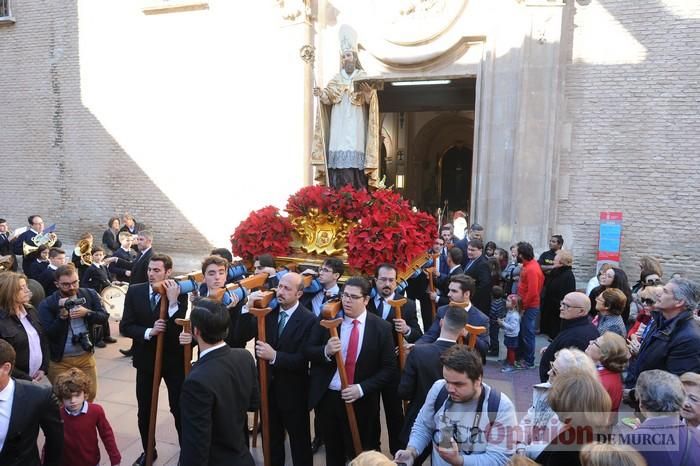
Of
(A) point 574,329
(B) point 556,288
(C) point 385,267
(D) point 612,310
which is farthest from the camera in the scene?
(B) point 556,288

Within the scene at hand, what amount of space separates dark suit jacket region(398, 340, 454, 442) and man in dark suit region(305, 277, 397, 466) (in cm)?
46

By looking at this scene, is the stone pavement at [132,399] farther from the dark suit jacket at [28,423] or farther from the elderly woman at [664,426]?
the elderly woman at [664,426]

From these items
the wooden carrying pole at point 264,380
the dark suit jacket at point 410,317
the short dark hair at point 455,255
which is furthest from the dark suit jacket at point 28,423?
the short dark hair at point 455,255

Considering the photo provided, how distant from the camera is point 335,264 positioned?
4961 millimetres

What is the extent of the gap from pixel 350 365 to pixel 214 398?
53.0 inches

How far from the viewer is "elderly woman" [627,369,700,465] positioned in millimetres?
2453

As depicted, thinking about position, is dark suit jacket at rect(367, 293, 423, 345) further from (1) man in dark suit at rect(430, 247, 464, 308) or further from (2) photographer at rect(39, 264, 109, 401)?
(2) photographer at rect(39, 264, 109, 401)

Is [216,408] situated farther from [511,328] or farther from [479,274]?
[511,328]

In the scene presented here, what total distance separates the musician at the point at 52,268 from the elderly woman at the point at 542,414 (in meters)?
6.06

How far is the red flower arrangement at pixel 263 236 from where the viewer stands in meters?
5.66

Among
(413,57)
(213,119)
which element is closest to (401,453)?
(413,57)

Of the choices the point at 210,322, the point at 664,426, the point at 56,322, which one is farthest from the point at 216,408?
the point at 56,322

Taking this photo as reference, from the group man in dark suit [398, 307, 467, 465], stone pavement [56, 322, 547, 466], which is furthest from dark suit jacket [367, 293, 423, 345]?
man in dark suit [398, 307, 467, 465]

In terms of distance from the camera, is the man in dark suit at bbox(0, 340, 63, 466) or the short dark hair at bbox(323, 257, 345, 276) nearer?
the man in dark suit at bbox(0, 340, 63, 466)
